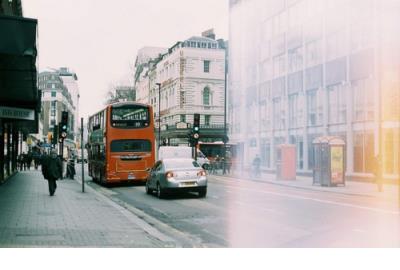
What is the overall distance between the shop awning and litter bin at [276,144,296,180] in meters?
13.6

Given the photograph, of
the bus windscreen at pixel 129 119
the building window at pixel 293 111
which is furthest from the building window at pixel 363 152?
the bus windscreen at pixel 129 119

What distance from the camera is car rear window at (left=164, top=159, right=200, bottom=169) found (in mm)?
16938

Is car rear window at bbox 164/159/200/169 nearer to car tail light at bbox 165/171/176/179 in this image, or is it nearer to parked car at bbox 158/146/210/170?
car tail light at bbox 165/171/176/179

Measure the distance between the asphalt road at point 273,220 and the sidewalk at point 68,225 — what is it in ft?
2.55

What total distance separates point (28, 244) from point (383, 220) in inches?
284

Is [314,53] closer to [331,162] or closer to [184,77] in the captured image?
[331,162]

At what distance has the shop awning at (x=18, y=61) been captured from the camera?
24.8 ft

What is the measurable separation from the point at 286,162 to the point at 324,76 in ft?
15.2

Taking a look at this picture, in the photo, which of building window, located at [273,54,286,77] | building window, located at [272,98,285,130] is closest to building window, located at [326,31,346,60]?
building window, located at [273,54,286,77]

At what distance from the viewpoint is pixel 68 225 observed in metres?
9.89

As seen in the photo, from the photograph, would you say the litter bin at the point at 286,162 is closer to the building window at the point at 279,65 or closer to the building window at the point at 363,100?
the building window at the point at 363,100

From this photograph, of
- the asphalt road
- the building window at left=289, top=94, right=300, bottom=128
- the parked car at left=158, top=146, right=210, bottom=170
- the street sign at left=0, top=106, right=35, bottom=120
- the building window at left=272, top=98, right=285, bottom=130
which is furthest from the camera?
the building window at left=272, top=98, right=285, bottom=130

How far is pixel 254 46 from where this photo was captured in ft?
88.3
